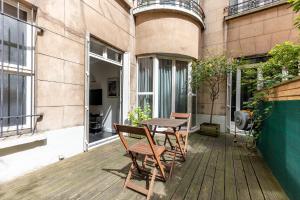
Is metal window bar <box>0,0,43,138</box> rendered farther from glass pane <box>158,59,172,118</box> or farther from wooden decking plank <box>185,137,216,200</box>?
glass pane <box>158,59,172,118</box>

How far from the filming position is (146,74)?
6.12 m

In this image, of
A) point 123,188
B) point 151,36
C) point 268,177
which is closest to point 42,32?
point 123,188

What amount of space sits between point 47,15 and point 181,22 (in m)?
4.01

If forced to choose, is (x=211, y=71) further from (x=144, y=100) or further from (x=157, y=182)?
(x=157, y=182)

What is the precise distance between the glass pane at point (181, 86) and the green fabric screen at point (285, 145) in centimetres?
321

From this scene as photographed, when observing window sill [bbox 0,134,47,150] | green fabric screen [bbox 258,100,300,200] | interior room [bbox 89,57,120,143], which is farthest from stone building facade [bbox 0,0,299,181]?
green fabric screen [bbox 258,100,300,200]

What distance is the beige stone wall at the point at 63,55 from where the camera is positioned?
308 centimetres

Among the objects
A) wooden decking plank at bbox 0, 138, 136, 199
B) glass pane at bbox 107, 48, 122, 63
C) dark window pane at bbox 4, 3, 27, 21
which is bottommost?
wooden decking plank at bbox 0, 138, 136, 199

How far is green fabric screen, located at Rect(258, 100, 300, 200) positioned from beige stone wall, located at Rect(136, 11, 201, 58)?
11.4ft

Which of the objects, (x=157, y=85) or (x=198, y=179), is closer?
(x=198, y=179)

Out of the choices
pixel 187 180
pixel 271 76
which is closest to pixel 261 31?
→ pixel 271 76

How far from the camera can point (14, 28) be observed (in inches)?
113

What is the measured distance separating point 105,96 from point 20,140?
4.13m

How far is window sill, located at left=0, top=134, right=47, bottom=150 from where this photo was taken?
2.49 metres
